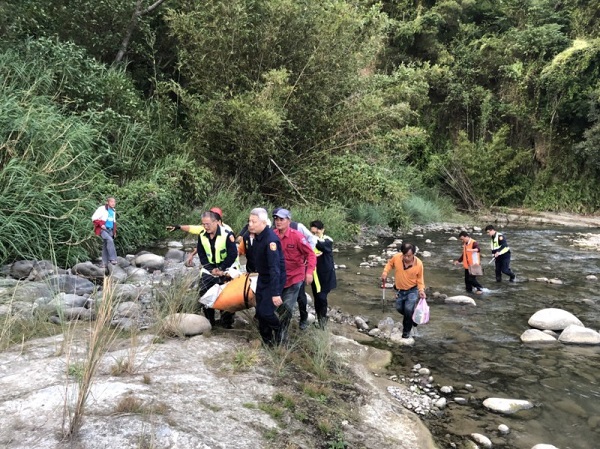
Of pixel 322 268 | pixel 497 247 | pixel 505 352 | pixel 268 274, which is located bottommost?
pixel 505 352

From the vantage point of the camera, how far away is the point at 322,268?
6.07 metres

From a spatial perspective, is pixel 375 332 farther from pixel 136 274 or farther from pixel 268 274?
pixel 136 274

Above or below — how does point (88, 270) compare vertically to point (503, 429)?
above

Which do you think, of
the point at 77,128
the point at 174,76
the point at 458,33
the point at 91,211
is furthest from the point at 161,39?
the point at 458,33

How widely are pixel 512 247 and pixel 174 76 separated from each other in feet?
39.4

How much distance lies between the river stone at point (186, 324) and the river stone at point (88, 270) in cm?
351

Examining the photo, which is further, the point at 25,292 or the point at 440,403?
the point at 25,292

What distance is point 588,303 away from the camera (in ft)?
28.8

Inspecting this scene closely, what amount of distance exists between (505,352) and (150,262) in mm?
6262

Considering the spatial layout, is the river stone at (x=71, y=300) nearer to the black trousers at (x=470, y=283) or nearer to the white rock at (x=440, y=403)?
the white rock at (x=440, y=403)

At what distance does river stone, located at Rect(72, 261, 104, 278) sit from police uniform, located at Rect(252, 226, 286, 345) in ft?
14.5

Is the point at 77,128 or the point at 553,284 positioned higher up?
the point at 77,128

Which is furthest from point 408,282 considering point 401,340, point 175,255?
point 175,255

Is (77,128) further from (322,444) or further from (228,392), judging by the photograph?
(322,444)
